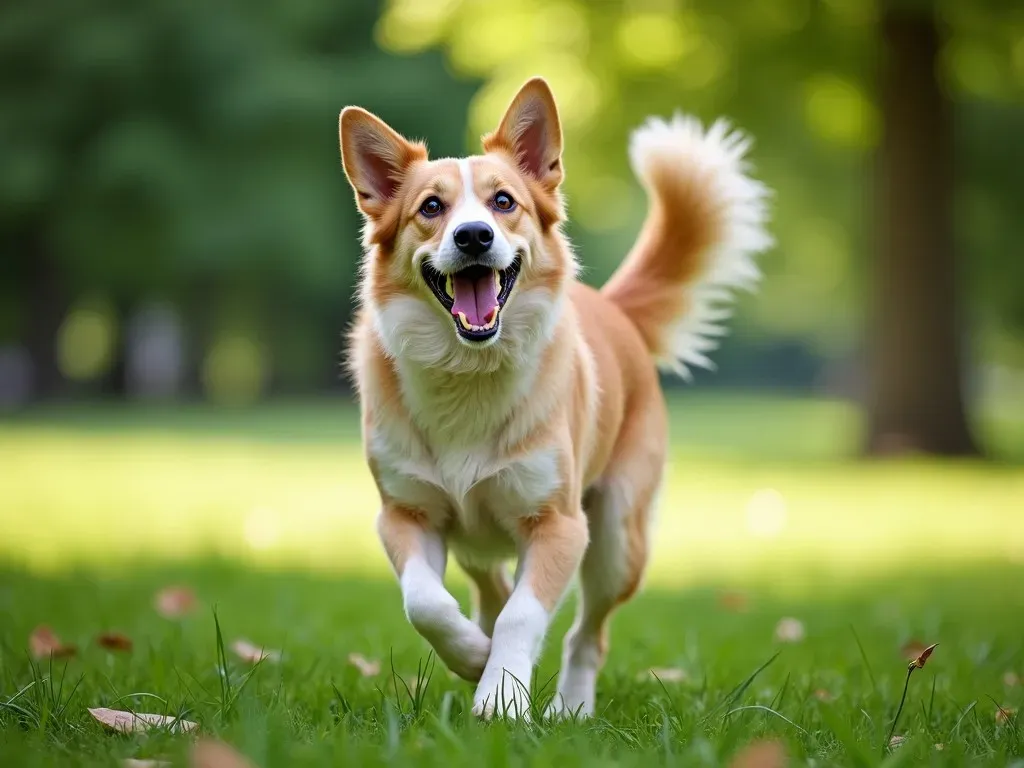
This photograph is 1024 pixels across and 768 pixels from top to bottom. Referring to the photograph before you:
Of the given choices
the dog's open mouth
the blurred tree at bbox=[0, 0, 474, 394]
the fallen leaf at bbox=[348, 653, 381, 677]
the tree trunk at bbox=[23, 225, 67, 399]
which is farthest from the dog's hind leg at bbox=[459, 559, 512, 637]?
the tree trunk at bbox=[23, 225, 67, 399]

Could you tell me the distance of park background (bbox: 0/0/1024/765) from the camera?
5719 mm

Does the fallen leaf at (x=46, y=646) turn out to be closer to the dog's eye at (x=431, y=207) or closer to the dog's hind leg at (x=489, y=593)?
the dog's hind leg at (x=489, y=593)

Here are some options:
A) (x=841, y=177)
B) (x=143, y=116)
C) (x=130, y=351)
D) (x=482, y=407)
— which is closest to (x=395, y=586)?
(x=482, y=407)

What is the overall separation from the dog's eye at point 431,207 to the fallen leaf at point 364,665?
1.51m

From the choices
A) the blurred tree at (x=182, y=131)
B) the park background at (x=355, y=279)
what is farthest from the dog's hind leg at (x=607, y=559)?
the blurred tree at (x=182, y=131)

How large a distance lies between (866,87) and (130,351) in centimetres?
2093

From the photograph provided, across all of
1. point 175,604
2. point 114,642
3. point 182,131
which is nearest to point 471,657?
point 114,642

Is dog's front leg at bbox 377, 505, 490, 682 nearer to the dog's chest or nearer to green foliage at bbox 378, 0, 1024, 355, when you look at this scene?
the dog's chest

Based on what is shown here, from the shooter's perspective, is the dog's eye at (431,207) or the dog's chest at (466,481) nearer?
the dog's chest at (466,481)

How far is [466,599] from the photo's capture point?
20.2 feet

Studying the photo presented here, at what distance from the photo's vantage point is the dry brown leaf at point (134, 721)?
2.94 metres

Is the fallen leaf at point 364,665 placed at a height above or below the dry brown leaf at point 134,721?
below

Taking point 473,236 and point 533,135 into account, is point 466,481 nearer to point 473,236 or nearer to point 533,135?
point 473,236

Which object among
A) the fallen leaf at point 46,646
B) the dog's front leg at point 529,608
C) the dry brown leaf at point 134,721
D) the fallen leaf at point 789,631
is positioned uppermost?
the dog's front leg at point 529,608
